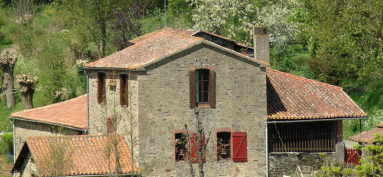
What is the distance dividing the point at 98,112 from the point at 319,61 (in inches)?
717

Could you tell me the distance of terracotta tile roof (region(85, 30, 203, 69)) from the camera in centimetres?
2466

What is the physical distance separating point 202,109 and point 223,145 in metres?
1.74

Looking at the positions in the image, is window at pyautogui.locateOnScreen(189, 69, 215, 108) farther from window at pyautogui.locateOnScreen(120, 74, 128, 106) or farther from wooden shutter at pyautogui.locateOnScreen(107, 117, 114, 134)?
wooden shutter at pyautogui.locateOnScreen(107, 117, 114, 134)

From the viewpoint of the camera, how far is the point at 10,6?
209 ft

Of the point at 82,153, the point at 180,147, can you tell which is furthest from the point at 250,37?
the point at 82,153

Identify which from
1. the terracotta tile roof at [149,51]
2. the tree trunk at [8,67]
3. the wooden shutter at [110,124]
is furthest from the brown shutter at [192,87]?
the tree trunk at [8,67]

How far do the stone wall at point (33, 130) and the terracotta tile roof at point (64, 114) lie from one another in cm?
39

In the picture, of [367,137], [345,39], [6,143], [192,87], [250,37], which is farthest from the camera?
[250,37]

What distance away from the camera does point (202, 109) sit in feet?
81.1

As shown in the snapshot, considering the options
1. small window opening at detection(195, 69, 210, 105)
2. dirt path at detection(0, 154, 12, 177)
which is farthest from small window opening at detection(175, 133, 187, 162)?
dirt path at detection(0, 154, 12, 177)

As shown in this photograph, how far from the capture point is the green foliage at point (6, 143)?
124ft

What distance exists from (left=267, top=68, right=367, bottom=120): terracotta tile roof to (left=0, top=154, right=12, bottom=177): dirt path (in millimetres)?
15366

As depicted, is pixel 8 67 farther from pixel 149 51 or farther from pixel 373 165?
pixel 373 165

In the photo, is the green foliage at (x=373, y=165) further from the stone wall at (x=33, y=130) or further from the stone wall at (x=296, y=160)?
the stone wall at (x=33, y=130)
